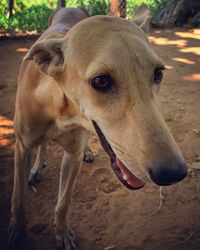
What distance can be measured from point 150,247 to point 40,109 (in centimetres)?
151

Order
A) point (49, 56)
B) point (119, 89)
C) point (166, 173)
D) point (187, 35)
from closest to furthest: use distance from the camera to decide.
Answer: point (166, 173), point (119, 89), point (49, 56), point (187, 35)

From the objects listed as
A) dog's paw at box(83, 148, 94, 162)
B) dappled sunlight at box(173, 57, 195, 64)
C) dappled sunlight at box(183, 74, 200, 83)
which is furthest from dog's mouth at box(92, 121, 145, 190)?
dappled sunlight at box(173, 57, 195, 64)

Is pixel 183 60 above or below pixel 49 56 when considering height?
below

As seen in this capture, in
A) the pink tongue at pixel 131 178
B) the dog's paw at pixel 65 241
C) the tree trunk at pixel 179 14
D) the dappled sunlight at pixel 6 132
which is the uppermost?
the pink tongue at pixel 131 178

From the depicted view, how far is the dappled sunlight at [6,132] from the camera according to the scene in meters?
4.69

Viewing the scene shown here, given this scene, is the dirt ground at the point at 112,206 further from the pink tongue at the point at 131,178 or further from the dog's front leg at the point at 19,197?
the pink tongue at the point at 131,178

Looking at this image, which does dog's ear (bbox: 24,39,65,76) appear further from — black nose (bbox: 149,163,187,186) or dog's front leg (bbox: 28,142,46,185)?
dog's front leg (bbox: 28,142,46,185)

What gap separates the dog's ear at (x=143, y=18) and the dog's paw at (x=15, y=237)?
2.09 meters

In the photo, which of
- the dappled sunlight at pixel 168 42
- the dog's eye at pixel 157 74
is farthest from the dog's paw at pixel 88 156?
the dappled sunlight at pixel 168 42

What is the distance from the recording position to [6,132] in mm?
4910

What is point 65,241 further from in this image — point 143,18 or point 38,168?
point 143,18

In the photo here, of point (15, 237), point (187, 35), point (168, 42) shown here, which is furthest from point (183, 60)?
point (15, 237)

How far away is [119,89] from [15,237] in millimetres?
1795

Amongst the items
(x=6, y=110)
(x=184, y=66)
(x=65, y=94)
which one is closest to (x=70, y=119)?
(x=65, y=94)
